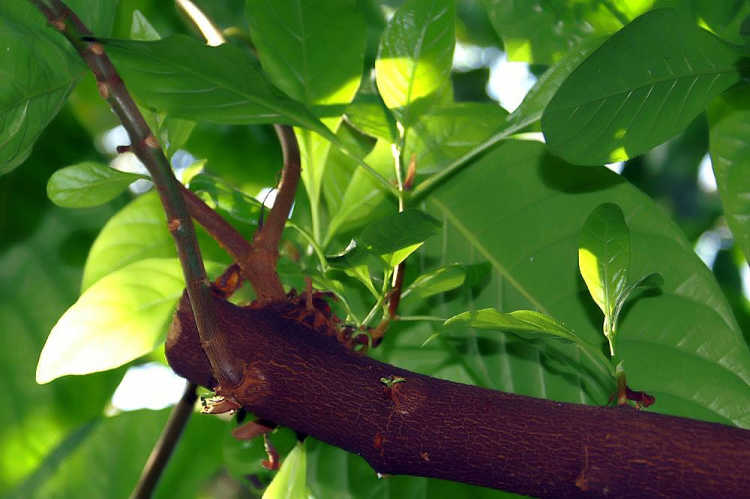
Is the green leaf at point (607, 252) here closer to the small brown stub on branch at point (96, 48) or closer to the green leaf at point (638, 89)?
the green leaf at point (638, 89)

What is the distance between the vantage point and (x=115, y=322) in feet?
1.99

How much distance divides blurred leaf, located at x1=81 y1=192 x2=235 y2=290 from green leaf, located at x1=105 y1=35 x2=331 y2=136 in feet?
0.84

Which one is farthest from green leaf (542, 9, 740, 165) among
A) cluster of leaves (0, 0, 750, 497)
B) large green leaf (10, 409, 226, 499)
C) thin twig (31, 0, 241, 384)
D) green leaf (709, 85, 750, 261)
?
large green leaf (10, 409, 226, 499)

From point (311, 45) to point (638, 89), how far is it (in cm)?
23

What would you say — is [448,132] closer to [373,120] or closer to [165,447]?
[373,120]

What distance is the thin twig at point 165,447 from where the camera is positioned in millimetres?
764

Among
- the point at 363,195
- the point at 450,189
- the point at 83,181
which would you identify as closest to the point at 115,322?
the point at 83,181

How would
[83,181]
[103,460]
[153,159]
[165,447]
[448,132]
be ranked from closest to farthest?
[153,159] → [83,181] → [448,132] → [165,447] → [103,460]

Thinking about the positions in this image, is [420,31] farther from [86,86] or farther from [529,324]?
[86,86]

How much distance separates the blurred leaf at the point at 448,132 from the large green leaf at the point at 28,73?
0.85 ft

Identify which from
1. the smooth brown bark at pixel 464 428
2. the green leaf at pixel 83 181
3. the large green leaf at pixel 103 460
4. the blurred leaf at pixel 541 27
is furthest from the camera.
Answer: the large green leaf at pixel 103 460

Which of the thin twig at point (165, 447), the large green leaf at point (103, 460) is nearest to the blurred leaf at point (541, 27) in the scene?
the thin twig at point (165, 447)

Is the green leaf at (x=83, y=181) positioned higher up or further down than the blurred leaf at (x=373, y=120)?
further down

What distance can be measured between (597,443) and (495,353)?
25 centimetres
